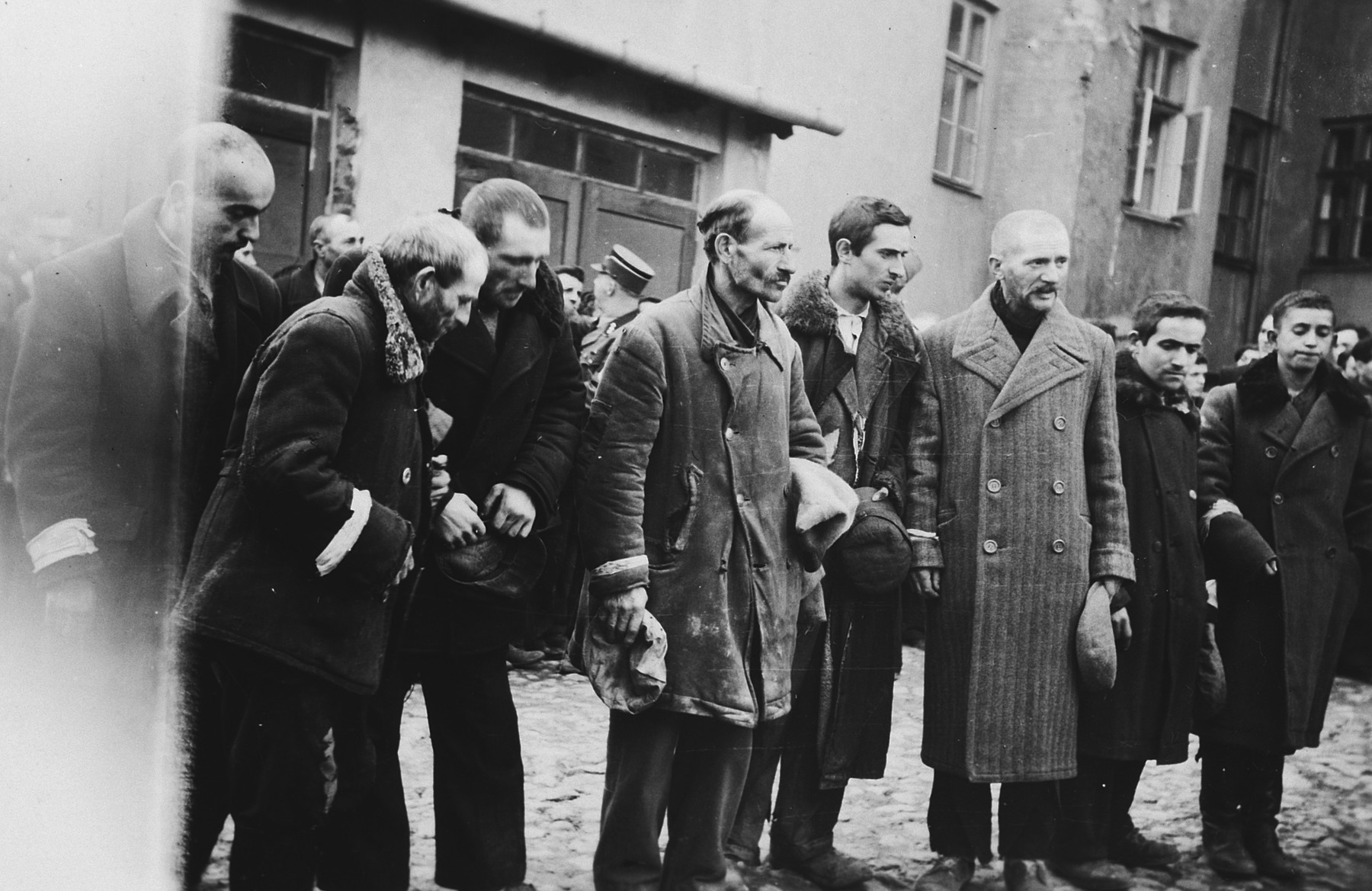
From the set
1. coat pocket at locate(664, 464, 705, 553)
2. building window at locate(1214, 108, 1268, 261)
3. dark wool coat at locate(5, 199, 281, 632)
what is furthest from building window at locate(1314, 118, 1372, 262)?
dark wool coat at locate(5, 199, 281, 632)

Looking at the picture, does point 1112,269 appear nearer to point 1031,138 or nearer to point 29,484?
point 1031,138

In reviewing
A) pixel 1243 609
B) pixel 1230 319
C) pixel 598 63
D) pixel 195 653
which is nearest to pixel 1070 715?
pixel 1243 609

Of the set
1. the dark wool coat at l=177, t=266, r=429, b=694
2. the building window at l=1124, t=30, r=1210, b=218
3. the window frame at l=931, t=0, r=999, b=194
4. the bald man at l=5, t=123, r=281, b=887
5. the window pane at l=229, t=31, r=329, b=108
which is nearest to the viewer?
the dark wool coat at l=177, t=266, r=429, b=694

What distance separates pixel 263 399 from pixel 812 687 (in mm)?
2054

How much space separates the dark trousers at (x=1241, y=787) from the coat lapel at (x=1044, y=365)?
5.27ft

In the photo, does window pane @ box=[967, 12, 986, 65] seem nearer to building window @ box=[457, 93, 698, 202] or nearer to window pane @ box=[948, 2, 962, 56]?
window pane @ box=[948, 2, 962, 56]

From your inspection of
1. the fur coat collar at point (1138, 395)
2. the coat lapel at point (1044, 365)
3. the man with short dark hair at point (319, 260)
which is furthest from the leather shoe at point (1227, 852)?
the man with short dark hair at point (319, 260)

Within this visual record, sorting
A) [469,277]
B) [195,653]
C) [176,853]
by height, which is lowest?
[176,853]

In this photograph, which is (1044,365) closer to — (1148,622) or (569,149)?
(1148,622)

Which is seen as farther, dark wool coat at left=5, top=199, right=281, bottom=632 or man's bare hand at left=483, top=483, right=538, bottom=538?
man's bare hand at left=483, top=483, right=538, bottom=538

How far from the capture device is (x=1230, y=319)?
8523mm

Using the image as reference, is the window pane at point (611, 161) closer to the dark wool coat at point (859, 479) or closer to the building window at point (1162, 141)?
the building window at point (1162, 141)

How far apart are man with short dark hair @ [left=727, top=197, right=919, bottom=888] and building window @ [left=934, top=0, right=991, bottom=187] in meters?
2.96

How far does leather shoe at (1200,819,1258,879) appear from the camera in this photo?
14.6 ft
